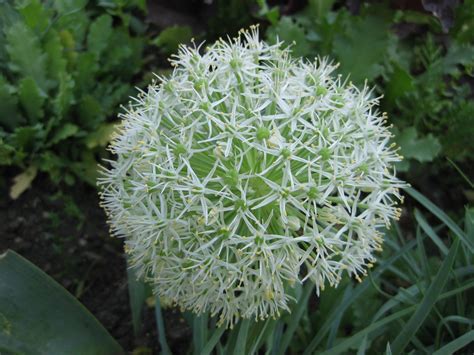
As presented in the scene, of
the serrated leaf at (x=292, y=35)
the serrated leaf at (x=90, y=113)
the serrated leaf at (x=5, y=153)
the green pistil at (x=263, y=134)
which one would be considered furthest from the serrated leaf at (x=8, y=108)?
the green pistil at (x=263, y=134)

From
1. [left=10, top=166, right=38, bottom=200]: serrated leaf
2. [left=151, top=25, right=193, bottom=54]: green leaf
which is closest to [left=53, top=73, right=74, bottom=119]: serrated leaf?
[left=10, top=166, right=38, bottom=200]: serrated leaf

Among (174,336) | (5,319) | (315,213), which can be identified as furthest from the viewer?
(174,336)

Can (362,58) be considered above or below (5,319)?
above

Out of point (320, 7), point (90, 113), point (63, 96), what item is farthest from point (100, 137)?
point (320, 7)

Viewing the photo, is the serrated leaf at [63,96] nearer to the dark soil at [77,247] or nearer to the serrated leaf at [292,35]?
the dark soil at [77,247]

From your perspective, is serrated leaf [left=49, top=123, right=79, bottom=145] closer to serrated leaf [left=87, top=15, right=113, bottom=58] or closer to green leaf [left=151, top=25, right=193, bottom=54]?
serrated leaf [left=87, top=15, right=113, bottom=58]

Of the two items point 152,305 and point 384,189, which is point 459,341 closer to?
point 384,189

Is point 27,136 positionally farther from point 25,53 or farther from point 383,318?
point 383,318

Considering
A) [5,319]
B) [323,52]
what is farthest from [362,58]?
[5,319]
